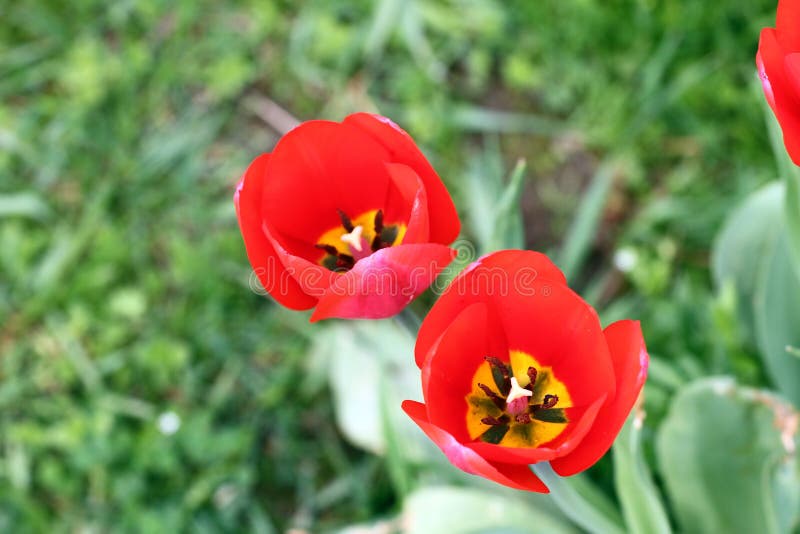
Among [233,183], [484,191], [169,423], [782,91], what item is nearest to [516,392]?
[782,91]

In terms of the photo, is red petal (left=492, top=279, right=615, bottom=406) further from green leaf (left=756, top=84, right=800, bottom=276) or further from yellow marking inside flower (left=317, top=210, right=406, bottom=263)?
green leaf (left=756, top=84, right=800, bottom=276)

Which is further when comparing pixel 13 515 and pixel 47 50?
pixel 47 50

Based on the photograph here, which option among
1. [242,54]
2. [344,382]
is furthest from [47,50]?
[344,382]

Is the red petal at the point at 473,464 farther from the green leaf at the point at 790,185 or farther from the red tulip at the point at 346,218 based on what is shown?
the green leaf at the point at 790,185

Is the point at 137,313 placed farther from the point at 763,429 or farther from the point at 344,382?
the point at 763,429

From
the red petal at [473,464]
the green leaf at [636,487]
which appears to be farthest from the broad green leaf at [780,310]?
the red petal at [473,464]

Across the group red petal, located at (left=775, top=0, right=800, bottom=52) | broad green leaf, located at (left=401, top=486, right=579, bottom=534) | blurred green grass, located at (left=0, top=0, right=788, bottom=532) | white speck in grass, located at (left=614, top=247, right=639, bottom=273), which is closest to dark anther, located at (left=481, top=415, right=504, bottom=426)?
broad green leaf, located at (left=401, top=486, right=579, bottom=534)
